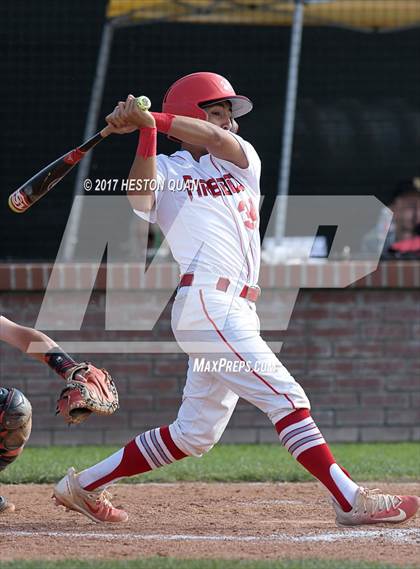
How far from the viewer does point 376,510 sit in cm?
451

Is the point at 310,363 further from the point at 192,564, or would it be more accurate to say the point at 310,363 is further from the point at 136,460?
the point at 192,564

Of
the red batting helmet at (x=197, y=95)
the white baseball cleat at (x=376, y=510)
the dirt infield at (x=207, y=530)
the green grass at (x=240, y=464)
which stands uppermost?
the red batting helmet at (x=197, y=95)

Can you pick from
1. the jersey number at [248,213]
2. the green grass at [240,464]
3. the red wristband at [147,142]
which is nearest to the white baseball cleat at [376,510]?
the jersey number at [248,213]

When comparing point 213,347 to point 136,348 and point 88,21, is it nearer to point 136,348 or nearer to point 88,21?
point 136,348

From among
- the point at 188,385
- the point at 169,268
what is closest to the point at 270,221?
the point at 169,268

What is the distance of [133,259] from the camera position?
828 cm

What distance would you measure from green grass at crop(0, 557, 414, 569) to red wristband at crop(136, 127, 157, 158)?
1545mm

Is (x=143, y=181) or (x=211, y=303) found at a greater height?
(x=143, y=181)

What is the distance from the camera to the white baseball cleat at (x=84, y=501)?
15.8 feet

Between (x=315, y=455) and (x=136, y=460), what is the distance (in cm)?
79

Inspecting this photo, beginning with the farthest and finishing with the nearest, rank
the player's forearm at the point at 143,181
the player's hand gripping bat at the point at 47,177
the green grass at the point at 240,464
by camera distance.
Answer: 1. the green grass at the point at 240,464
2. the player's hand gripping bat at the point at 47,177
3. the player's forearm at the point at 143,181

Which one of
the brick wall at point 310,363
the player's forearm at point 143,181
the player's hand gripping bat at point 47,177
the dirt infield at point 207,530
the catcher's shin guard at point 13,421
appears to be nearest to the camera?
the dirt infield at point 207,530

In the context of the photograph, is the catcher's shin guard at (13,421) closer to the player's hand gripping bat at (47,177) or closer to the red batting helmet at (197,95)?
the player's hand gripping bat at (47,177)

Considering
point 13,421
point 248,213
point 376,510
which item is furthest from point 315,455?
point 13,421
